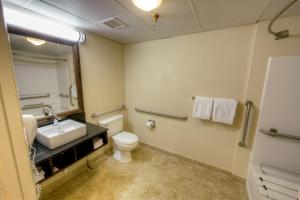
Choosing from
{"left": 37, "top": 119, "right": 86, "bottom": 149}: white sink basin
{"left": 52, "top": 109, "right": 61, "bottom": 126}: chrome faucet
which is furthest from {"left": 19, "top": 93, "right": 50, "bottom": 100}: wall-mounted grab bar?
{"left": 37, "top": 119, "right": 86, "bottom": 149}: white sink basin

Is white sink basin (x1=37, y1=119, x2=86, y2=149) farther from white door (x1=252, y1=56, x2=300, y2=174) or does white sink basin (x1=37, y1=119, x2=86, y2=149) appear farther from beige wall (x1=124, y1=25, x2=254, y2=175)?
white door (x1=252, y1=56, x2=300, y2=174)

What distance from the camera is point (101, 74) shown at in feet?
7.77

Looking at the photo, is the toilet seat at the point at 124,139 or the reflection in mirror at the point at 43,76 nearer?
the reflection in mirror at the point at 43,76

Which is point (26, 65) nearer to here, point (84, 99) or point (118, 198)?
point (84, 99)

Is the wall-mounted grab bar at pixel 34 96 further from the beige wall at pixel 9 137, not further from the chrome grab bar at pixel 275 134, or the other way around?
the chrome grab bar at pixel 275 134

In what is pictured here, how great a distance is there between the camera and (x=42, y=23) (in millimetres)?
1573

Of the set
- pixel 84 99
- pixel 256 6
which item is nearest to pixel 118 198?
pixel 84 99

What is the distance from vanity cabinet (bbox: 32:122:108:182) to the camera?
132cm

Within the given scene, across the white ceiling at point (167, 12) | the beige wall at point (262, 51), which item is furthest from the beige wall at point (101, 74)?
the beige wall at point (262, 51)

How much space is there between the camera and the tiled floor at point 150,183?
1.73 meters

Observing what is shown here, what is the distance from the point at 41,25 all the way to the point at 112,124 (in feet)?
5.47

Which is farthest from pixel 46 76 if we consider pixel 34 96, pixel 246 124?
pixel 246 124

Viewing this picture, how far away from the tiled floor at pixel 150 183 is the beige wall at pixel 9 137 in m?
1.45

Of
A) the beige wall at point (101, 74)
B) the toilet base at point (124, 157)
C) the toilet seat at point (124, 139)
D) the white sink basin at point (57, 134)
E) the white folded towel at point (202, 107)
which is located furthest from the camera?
the toilet base at point (124, 157)
